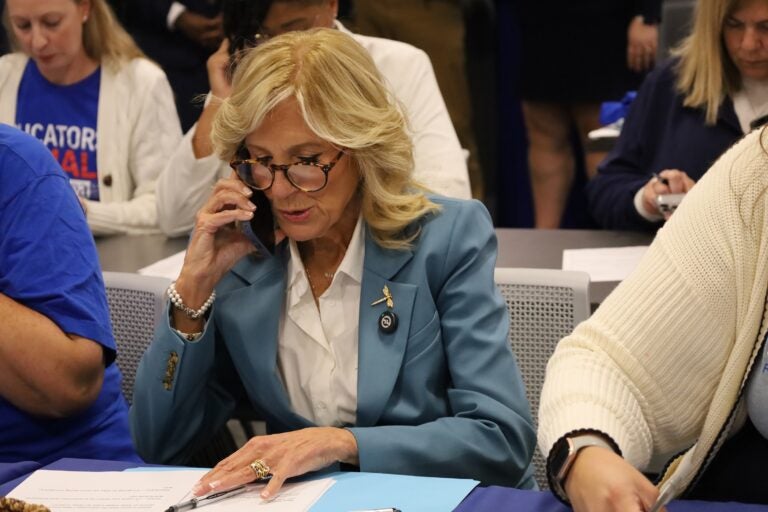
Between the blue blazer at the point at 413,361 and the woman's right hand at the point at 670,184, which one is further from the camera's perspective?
the woman's right hand at the point at 670,184

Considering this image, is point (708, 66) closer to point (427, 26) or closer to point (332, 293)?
point (332, 293)

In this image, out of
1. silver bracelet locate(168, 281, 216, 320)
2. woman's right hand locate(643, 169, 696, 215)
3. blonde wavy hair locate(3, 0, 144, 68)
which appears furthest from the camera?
blonde wavy hair locate(3, 0, 144, 68)

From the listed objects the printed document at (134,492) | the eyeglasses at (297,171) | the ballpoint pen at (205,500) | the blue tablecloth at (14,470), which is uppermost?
the eyeglasses at (297,171)

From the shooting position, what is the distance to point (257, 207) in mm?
2441

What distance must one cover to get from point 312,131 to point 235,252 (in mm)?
293

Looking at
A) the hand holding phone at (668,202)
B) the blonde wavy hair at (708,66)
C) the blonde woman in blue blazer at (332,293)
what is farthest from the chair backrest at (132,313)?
the blonde wavy hair at (708,66)

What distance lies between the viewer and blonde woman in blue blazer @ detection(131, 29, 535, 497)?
234 cm

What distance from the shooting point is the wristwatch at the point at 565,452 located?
1.78 metres

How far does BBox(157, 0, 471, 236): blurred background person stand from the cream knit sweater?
1806 millimetres

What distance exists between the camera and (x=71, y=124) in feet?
14.1

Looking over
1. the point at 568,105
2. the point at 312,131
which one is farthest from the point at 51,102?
the point at 568,105

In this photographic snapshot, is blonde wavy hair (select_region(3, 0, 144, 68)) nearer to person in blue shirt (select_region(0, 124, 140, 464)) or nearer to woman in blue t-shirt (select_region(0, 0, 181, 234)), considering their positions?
woman in blue t-shirt (select_region(0, 0, 181, 234))

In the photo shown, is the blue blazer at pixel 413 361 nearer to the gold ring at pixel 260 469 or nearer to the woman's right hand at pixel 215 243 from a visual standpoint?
the woman's right hand at pixel 215 243

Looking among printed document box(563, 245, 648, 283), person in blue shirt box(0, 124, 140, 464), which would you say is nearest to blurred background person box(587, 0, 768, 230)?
printed document box(563, 245, 648, 283)
